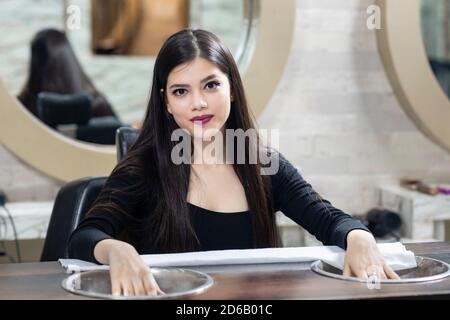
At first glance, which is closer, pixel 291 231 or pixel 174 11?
pixel 291 231

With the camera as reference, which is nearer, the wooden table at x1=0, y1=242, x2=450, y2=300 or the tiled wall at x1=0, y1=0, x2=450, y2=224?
the wooden table at x1=0, y1=242, x2=450, y2=300

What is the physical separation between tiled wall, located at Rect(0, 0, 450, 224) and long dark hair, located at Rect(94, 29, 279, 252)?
0.91m

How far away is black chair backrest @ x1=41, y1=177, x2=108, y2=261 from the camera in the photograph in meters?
1.73

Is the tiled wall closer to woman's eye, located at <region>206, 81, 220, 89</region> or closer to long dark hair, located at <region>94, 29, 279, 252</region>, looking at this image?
long dark hair, located at <region>94, 29, 279, 252</region>

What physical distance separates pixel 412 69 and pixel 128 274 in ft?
5.60

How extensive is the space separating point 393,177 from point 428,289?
1606mm

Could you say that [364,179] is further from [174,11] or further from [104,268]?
[174,11]

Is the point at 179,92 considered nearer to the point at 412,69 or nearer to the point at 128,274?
the point at 128,274

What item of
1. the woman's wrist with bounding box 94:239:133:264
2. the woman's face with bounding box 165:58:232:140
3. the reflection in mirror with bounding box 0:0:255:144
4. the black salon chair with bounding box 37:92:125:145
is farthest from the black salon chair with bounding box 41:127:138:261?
the reflection in mirror with bounding box 0:0:255:144

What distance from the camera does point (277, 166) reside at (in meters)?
1.77

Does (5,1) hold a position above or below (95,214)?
above

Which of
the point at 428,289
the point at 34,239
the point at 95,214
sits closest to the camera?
the point at 428,289

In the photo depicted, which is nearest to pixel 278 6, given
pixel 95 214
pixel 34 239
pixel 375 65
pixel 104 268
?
pixel 375 65

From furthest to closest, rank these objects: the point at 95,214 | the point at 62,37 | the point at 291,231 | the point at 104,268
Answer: the point at 62,37, the point at 291,231, the point at 95,214, the point at 104,268
